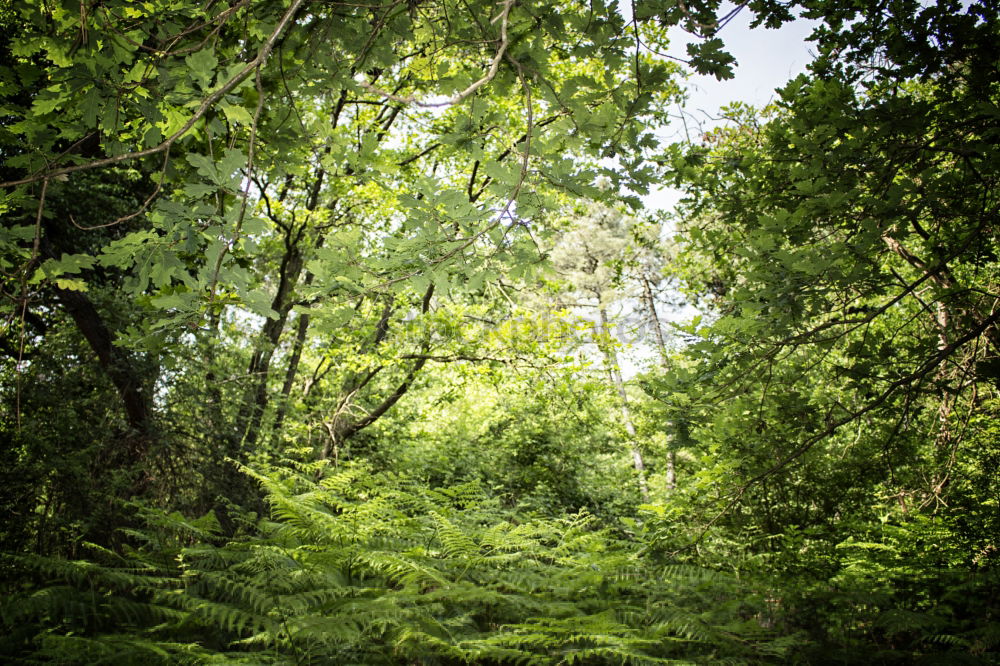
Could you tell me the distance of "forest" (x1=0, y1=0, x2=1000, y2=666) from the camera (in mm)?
1811

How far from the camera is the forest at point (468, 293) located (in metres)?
1.81

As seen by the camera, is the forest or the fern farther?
the fern

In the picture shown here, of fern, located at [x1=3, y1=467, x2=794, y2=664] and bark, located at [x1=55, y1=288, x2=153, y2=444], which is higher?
bark, located at [x1=55, y1=288, x2=153, y2=444]

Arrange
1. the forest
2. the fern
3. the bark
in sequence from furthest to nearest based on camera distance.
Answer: the bark < the fern < the forest

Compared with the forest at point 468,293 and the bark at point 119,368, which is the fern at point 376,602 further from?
the bark at point 119,368

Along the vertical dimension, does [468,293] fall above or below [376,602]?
above

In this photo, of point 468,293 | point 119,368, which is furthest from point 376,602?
point 119,368

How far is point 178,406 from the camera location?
490 centimetres

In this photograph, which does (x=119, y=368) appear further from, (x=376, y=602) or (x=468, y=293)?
(x=376, y=602)

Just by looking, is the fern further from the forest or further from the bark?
the bark

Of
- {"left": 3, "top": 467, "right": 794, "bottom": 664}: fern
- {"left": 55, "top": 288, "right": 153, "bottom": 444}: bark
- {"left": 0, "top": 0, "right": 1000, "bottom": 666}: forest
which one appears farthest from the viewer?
{"left": 55, "top": 288, "right": 153, "bottom": 444}: bark

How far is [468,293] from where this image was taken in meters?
3.41

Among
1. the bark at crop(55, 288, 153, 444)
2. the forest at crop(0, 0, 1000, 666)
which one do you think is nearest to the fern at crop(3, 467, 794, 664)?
the forest at crop(0, 0, 1000, 666)

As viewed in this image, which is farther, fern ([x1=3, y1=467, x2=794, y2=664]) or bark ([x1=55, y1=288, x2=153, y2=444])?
bark ([x1=55, y1=288, x2=153, y2=444])
